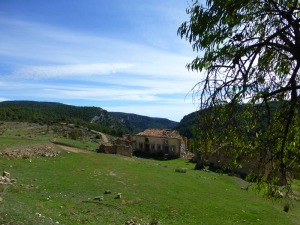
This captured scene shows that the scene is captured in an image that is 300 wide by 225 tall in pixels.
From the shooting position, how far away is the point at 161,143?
209 feet

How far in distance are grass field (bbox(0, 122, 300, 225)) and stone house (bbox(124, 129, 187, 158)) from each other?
102 feet

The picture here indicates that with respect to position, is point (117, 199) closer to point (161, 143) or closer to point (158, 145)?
point (161, 143)

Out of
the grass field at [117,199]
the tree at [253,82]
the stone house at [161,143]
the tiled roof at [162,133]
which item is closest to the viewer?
the tree at [253,82]

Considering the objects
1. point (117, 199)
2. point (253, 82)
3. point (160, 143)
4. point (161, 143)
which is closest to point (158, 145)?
point (160, 143)

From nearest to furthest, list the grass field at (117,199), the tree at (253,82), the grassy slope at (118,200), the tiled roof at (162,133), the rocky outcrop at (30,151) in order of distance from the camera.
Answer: the tree at (253,82) < the grass field at (117,199) < the grassy slope at (118,200) < the rocky outcrop at (30,151) < the tiled roof at (162,133)

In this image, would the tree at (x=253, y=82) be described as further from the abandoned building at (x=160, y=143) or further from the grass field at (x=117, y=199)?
the abandoned building at (x=160, y=143)

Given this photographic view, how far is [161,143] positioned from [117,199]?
148 feet

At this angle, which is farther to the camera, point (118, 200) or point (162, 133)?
→ point (162, 133)

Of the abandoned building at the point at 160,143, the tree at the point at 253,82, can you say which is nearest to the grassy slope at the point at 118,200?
the tree at the point at 253,82

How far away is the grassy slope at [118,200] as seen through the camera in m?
15.7

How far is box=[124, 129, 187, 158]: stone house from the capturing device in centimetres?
6108

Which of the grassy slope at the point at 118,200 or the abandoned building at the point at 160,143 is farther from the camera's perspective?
the abandoned building at the point at 160,143

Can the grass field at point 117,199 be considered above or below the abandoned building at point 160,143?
below

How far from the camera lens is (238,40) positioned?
20.4ft
